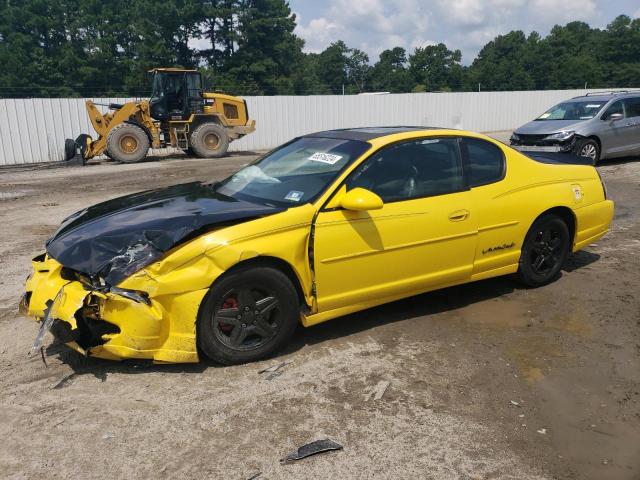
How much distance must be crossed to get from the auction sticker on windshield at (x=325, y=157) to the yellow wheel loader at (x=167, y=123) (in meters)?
13.2

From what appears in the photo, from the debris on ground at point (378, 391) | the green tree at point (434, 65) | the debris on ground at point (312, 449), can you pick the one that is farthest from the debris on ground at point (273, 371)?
the green tree at point (434, 65)

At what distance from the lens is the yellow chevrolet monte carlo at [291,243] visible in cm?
350

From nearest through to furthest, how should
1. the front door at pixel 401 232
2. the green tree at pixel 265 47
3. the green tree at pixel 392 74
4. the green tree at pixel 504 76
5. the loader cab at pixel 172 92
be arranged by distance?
the front door at pixel 401 232 < the loader cab at pixel 172 92 < the green tree at pixel 265 47 < the green tree at pixel 504 76 < the green tree at pixel 392 74

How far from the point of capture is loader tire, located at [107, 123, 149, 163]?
16.2 meters

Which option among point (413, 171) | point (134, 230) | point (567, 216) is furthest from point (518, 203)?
point (134, 230)

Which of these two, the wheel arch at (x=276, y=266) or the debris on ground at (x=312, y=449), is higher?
the wheel arch at (x=276, y=266)

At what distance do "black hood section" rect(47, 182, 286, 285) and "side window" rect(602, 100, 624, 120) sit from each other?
1111 cm

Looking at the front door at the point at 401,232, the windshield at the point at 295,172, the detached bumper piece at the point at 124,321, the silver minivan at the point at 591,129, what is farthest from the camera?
the silver minivan at the point at 591,129

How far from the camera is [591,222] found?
18.4ft

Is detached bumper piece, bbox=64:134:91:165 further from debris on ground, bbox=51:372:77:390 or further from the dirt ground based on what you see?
debris on ground, bbox=51:372:77:390

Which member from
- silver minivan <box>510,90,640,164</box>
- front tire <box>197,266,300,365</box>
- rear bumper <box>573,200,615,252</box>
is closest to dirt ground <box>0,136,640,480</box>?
front tire <box>197,266,300,365</box>

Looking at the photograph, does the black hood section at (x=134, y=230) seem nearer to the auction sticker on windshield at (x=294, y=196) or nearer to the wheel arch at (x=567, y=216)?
the auction sticker on windshield at (x=294, y=196)

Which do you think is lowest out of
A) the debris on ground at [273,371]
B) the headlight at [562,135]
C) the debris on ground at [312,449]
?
the debris on ground at [312,449]

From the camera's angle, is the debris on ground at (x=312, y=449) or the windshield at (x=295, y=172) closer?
the debris on ground at (x=312, y=449)
